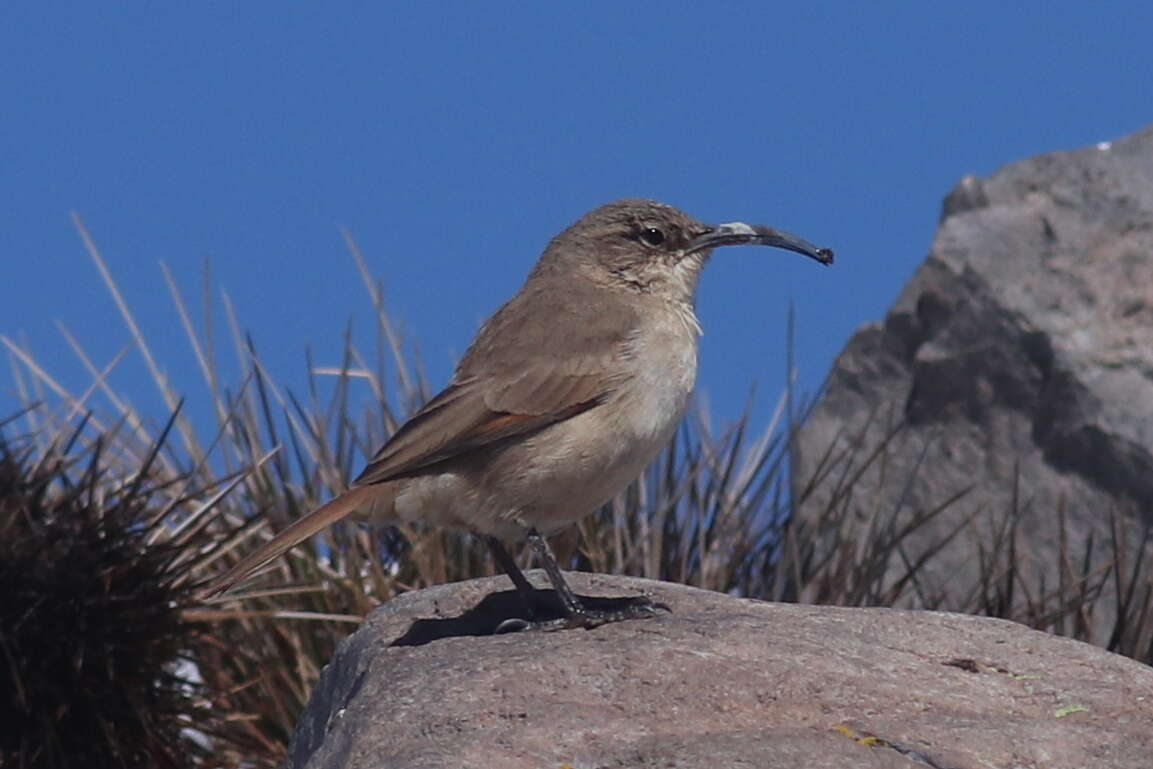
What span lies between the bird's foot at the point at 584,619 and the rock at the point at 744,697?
119 millimetres

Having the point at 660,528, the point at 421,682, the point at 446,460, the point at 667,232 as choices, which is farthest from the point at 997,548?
the point at 421,682

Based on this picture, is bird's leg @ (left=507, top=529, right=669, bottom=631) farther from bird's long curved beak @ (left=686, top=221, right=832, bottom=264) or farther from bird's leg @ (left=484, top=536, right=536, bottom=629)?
bird's long curved beak @ (left=686, top=221, right=832, bottom=264)

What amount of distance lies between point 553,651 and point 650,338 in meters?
1.35

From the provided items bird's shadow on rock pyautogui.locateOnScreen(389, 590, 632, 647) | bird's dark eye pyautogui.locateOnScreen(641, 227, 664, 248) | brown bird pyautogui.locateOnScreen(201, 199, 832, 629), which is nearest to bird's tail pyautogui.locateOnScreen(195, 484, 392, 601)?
brown bird pyautogui.locateOnScreen(201, 199, 832, 629)

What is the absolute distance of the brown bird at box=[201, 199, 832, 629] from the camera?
20.4 ft

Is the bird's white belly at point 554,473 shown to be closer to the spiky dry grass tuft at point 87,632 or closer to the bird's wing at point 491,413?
the bird's wing at point 491,413

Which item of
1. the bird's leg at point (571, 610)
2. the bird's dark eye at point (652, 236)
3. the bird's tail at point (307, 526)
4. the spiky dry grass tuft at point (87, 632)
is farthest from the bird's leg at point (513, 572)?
the spiky dry grass tuft at point (87, 632)

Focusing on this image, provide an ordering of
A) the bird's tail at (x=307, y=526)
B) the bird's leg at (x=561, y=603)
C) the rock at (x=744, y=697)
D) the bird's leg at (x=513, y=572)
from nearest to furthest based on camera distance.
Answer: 1. the rock at (x=744, y=697)
2. the bird's tail at (x=307, y=526)
3. the bird's leg at (x=561, y=603)
4. the bird's leg at (x=513, y=572)

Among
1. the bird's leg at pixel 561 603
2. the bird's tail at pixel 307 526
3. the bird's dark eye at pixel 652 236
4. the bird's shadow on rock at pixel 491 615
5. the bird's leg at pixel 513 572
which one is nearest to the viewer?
the bird's tail at pixel 307 526

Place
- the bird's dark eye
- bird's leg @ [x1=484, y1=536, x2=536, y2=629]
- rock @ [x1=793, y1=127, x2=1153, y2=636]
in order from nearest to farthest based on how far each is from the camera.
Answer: bird's leg @ [x1=484, y1=536, x2=536, y2=629] < the bird's dark eye < rock @ [x1=793, y1=127, x2=1153, y2=636]

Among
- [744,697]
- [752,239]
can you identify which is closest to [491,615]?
[744,697]

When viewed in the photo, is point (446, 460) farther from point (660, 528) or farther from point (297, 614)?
point (660, 528)

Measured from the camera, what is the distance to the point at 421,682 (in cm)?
555

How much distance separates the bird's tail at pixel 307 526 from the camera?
6.05 meters
